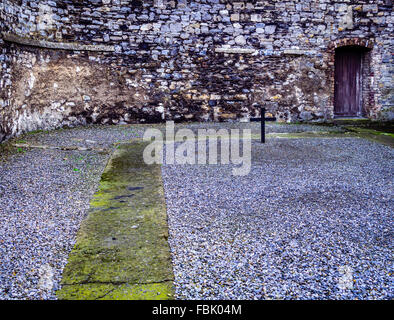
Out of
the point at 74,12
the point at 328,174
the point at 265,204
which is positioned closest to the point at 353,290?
the point at 265,204

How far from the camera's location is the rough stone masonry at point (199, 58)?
9.03 m

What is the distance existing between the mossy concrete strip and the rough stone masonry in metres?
5.66

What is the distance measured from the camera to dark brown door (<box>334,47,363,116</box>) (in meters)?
10.8

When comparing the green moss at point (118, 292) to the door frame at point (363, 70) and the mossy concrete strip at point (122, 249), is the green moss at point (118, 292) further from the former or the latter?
the door frame at point (363, 70)

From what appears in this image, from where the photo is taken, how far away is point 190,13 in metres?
9.62

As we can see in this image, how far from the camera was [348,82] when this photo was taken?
35.8 ft

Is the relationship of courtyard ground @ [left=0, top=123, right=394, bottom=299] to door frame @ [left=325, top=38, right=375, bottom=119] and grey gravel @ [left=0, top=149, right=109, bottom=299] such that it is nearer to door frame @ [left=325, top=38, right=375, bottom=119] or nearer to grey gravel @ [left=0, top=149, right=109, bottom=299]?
grey gravel @ [left=0, top=149, right=109, bottom=299]

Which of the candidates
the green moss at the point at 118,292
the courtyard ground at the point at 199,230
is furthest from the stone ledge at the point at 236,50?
the green moss at the point at 118,292

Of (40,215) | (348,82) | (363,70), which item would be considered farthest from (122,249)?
(363,70)

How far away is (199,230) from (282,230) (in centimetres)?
66

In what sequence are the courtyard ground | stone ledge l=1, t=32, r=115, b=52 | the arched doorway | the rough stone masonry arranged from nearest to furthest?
the courtyard ground
stone ledge l=1, t=32, r=115, b=52
the rough stone masonry
the arched doorway

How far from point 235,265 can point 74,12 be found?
28.3 ft

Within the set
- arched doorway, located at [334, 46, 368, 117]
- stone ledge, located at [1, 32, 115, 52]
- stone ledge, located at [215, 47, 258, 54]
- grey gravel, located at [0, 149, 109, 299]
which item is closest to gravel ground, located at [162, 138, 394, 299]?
grey gravel, located at [0, 149, 109, 299]
